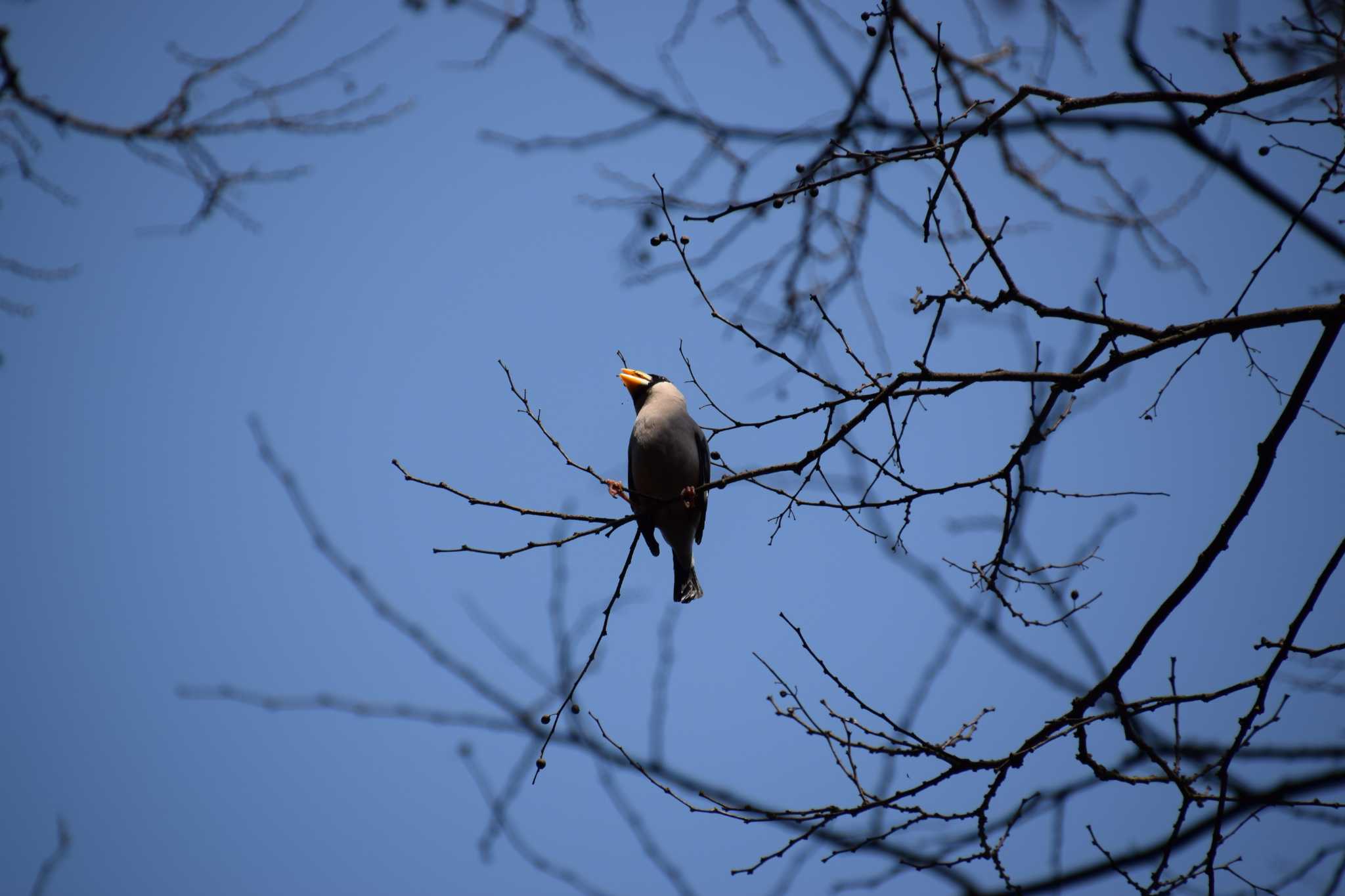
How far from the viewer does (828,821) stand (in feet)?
10.9

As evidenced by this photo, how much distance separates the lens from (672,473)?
20.5 ft

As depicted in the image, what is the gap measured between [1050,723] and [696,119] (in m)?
3.77

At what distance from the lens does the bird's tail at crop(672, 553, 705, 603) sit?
21.4 feet

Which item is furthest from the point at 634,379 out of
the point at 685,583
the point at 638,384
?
the point at 685,583

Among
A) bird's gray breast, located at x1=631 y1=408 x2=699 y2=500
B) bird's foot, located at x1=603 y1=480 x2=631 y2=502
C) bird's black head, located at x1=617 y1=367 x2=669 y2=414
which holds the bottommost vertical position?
bird's foot, located at x1=603 y1=480 x2=631 y2=502

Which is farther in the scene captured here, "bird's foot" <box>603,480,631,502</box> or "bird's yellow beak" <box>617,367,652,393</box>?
"bird's yellow beak" <box>617,367,652,393</box>

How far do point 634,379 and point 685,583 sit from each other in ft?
4.91

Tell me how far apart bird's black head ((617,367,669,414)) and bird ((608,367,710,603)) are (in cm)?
29

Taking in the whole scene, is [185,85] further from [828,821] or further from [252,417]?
[828,821]

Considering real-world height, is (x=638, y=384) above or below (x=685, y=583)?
above

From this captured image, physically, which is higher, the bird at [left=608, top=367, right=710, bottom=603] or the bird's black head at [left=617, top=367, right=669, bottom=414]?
the bird's black head at [left=617, top=367, right=669, bottom=414]

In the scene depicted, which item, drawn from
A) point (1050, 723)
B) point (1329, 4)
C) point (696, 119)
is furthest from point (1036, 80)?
point (1050, 723)

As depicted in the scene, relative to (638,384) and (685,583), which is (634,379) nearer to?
(638,384)

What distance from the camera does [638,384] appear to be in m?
7.01
